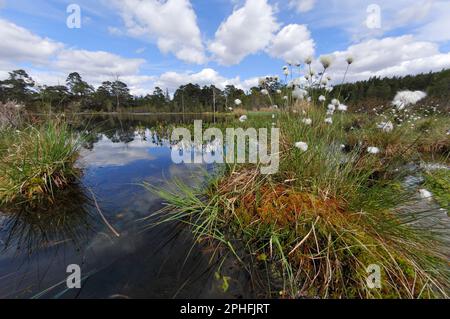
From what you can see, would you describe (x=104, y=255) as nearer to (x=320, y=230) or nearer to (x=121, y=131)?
(x=320, y=230)

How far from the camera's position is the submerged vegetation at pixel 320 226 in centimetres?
144

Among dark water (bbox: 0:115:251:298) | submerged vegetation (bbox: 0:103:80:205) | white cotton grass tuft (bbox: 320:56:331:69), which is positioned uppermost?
white cotton grass tuft (bbox: 320:56:331:69)

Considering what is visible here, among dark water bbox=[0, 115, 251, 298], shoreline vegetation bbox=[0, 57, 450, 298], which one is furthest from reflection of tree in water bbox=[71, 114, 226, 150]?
dark water bbox=[0, 115, 251, 298]

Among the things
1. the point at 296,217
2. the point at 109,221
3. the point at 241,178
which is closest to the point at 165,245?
the point at 109,221

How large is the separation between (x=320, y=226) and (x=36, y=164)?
4155mm

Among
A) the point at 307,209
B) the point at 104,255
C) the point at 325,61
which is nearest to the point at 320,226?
the point at 307,209

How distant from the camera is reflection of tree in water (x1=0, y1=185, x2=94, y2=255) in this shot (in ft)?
6.42

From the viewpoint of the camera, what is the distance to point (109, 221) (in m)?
2.38

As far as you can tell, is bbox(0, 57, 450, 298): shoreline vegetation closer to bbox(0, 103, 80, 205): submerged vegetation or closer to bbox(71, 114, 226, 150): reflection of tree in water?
bbox(0, 103, 80, 205): submerged vegetation

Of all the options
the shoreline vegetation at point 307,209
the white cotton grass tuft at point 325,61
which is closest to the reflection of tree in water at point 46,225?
the shoreline vegetation at point 307,209

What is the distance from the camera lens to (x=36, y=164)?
9.48 ft

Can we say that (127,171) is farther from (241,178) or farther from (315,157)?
(315,157)

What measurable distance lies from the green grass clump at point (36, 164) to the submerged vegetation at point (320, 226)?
2123 mm
